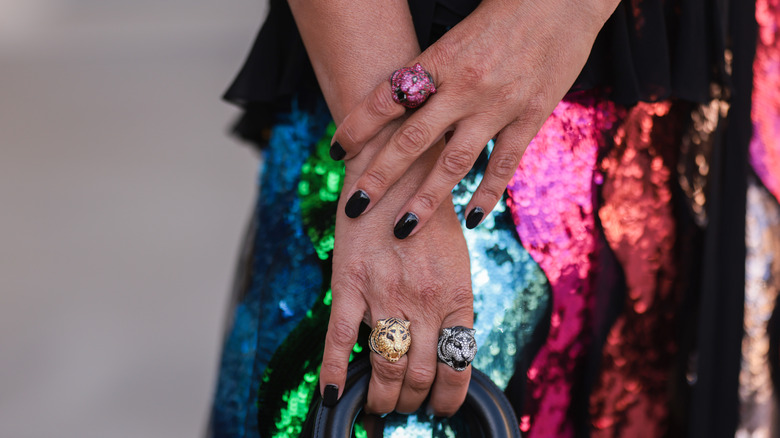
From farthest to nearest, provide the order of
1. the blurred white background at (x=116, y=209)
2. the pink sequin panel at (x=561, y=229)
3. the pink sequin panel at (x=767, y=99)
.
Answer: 1. the blurred white background at (x=116, y=209)
2. the pink sequin panel at (x=767, y=99)
3. the pink sequin panel at (x=561, y=229)

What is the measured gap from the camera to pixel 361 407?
516 millimetres

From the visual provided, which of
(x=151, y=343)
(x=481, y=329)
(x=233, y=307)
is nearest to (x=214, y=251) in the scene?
(x=151, y=343)

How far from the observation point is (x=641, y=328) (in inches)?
26.7

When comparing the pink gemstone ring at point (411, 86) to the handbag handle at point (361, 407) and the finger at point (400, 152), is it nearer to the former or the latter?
the finger at point (400, 152)

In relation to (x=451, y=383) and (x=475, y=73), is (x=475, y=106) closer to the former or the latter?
(x=475, y=73)

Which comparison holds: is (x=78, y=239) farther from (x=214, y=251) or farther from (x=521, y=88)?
(x=521, y=88)

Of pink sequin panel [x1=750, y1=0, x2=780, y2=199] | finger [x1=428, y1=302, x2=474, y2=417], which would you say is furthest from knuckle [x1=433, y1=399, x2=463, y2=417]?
pink sequin panel [x1=750, y1=0, x2=780, y2=199]

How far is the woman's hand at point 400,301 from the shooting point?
1.61 feet

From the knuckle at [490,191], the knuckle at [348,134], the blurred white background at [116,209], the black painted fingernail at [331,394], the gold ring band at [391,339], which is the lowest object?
the black painted fingernail at [331,394]

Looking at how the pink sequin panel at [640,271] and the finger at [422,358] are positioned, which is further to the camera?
the pink sequin panel at [640,271]

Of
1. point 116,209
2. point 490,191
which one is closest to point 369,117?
point 490,191

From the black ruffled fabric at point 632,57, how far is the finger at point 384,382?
31cm

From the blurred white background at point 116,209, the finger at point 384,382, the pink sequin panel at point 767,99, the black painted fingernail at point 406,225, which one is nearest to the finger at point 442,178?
the black painted fingernail at point 406,225

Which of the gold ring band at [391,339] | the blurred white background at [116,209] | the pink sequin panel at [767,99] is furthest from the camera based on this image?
the blurred white background at [116,209]
